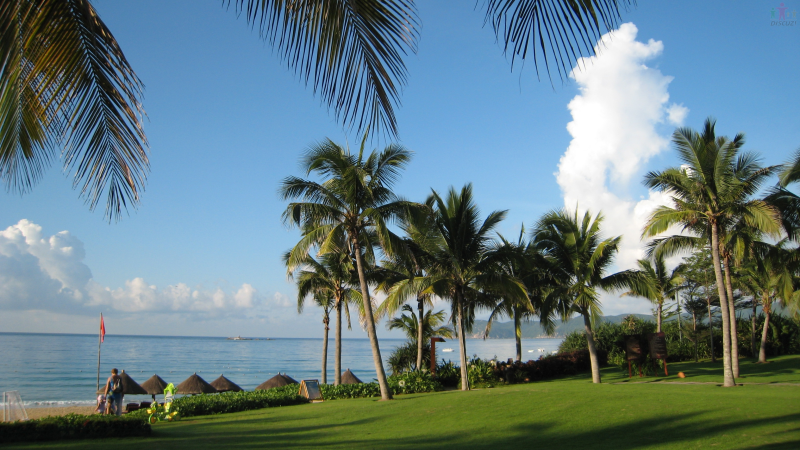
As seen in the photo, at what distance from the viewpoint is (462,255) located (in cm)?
2033

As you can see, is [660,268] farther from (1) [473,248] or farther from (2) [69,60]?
(2) [69,60]

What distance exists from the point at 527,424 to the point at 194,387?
56.7 feet

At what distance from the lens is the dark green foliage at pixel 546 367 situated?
2295 cm

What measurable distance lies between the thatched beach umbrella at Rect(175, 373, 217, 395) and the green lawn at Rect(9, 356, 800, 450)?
845 centimetres

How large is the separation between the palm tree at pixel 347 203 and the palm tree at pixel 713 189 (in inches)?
381

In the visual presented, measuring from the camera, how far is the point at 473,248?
802 inches

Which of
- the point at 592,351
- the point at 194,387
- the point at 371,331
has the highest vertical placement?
the point at 371,331

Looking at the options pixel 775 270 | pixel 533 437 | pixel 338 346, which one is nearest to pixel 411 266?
pixel 338 346

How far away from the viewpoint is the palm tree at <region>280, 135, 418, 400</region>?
17.8m

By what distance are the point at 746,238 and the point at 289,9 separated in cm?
2259

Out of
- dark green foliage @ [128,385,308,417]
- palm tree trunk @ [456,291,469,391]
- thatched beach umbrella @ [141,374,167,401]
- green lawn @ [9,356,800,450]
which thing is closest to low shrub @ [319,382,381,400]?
dark green foliage @ [128,385,308,417]

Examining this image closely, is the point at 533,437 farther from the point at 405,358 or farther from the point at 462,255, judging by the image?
the point at 405,358

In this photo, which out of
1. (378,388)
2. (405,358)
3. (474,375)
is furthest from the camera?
(405,358)

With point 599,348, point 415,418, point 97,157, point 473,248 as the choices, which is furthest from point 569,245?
point 97,157
